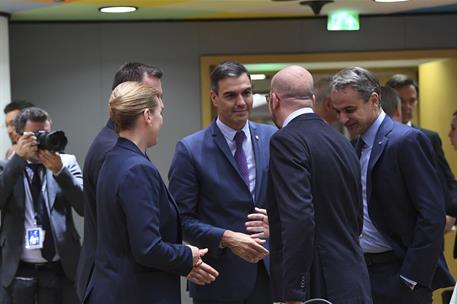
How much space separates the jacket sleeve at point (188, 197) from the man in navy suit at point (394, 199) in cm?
79

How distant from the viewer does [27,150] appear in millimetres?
5840

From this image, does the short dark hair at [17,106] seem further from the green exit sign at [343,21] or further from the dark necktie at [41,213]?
the green exit sign at [343,21]

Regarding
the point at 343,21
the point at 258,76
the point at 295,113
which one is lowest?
the point at 295,113

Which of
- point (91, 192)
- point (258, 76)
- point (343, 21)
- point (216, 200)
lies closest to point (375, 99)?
point (216, 200)

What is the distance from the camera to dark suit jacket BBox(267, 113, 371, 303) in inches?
153

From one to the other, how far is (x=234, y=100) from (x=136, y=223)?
1450 millimetres

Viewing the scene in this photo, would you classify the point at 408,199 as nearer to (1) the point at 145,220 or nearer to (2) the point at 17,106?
(1) the point at 145,220

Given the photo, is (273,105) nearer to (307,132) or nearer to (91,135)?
(307,132)

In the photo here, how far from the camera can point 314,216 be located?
395 cm

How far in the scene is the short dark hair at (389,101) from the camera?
540cm

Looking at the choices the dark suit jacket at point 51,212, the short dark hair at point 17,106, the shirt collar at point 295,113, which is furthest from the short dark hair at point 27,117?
the shirt collar at point 295,113

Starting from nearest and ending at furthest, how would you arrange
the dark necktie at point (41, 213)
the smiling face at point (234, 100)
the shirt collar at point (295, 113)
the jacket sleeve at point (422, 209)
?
1. the shirt collar at point (295, 113)
2. the jacket sleeve at point (422, 209)
3. the smiling face at point (234, 100)
4. the dark necktie at point (41, 213)

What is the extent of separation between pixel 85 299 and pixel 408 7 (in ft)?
15.2

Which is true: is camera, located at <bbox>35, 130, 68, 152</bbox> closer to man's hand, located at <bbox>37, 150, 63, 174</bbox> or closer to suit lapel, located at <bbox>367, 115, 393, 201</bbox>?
man's hand, located at <bbox>37, 150, 63, 174</bbox>
